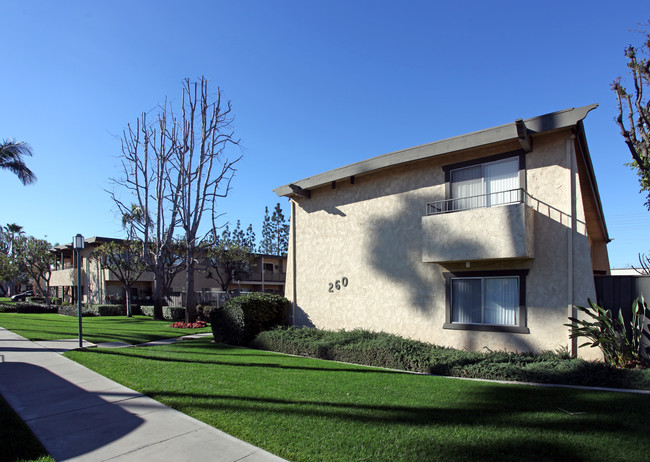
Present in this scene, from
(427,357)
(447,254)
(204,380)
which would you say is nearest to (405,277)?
(447,254)

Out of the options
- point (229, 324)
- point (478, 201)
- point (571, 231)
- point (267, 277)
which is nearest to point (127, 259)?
point (267, 277)

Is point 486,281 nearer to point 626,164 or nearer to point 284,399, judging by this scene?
point 284,399

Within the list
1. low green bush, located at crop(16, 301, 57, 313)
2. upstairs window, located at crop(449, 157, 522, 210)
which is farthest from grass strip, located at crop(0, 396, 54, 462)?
low green bush, located at crop(16, 301, 57, 313)

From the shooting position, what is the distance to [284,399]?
7055 mm

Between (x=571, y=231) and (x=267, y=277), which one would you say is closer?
Answer: (x=571, y=231)

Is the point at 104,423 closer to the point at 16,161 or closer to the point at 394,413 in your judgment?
the point at 394,413

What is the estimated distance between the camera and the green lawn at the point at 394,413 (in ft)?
16.0

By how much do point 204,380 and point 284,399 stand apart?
232 centimetres

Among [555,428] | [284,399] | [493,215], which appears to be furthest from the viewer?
[493,215]

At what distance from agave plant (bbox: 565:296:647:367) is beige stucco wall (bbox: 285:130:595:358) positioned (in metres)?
0.62

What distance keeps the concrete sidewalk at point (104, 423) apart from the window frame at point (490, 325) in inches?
304

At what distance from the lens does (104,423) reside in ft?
19.8

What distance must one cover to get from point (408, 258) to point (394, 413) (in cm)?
709

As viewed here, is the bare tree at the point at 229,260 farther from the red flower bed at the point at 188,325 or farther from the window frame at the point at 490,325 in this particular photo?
the window frame at the point at 490,325
